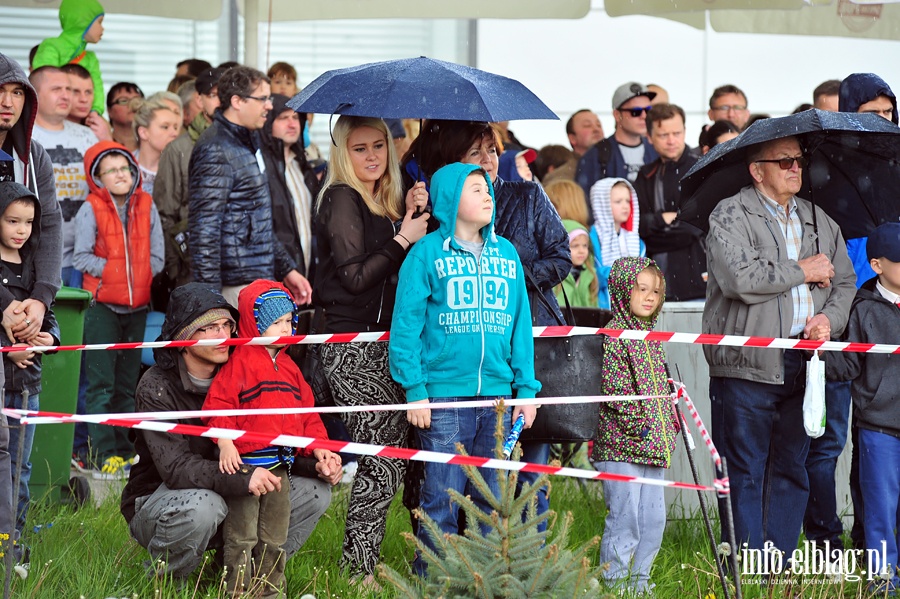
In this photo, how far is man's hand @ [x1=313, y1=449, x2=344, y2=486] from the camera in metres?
4.93

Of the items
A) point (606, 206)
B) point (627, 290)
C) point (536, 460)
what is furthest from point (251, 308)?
point (606, 206)

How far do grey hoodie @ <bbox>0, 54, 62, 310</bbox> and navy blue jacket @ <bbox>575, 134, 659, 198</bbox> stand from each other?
4.66 metres

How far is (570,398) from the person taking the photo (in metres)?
5.25

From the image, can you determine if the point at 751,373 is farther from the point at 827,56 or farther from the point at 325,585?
the point at 827,56

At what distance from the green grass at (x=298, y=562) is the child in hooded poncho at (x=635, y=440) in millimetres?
214

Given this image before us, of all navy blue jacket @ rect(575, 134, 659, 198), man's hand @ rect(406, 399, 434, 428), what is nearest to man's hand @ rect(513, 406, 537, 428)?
man's hand @ rect(406, 399, 434, 428)

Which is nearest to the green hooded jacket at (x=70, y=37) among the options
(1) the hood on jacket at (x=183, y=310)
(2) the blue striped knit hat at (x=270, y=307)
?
(1) the hood on jacket at (x=183, y=310)

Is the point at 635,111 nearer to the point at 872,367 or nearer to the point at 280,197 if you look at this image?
the point at 280,197

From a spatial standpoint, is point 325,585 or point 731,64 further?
point 731,64

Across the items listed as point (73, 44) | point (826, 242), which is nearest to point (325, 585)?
point (826, 242)

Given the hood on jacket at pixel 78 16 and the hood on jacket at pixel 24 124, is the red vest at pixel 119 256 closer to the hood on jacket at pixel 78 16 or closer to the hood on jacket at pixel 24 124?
the hood on jacket at pixel 78 16

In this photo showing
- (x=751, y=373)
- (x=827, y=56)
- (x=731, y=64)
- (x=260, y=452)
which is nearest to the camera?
(x=260, y=452)

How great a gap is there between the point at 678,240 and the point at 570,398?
3858mm

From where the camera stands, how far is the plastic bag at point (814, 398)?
17.8 feet
